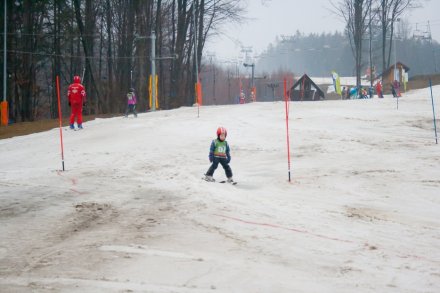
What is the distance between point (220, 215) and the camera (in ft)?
30.8

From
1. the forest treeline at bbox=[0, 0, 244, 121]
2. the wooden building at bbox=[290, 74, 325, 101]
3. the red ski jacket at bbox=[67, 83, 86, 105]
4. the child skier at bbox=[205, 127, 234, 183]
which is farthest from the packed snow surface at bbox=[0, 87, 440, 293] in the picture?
the wooden building at bbox=[290, 74, 325, 101]

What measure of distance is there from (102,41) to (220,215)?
41170 millimetres

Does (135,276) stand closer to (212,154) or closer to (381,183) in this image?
(212,154)

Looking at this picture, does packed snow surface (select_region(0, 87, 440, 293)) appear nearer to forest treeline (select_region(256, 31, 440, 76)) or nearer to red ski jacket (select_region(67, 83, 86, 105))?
red ski jacket (select_region(67, 83, 86, 105))

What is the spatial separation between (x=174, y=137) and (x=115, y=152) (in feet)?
11.2

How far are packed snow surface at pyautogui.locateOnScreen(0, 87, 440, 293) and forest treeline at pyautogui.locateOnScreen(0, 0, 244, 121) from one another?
65.7 ft

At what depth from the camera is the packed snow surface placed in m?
6.45

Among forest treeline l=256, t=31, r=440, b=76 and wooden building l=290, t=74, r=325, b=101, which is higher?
forest treeline l=256, t=31, r=440, b=76

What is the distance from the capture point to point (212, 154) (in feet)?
41.7

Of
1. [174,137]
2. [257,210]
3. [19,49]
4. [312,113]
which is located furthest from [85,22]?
[257,210]

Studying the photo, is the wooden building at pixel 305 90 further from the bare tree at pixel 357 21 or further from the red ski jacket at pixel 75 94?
the red ski jacket at pixel 75 94

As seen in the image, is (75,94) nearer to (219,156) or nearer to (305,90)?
(219,156)

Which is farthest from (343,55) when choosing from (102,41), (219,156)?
(219,156)

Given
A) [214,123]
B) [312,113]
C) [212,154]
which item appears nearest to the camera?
[212,154]
